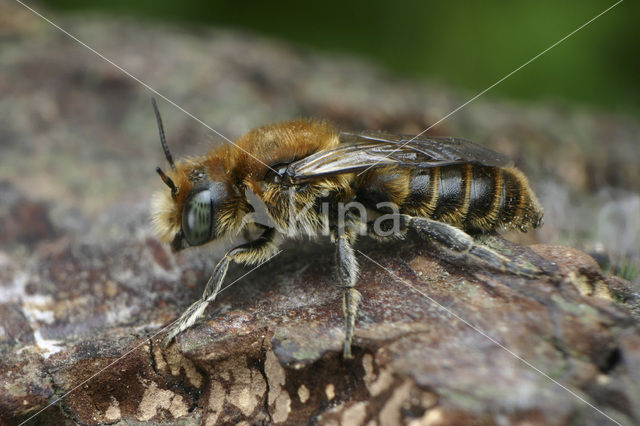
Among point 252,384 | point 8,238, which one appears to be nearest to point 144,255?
point 8,238

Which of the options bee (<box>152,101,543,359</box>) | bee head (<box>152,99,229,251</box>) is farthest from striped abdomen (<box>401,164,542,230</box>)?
bee head (<box>152,99,229,251</box>)

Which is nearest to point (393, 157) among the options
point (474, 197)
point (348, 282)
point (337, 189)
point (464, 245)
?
point (337, 189)

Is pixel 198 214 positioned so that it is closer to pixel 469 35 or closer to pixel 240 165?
pixel 240 165

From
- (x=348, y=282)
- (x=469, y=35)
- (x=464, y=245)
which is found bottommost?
(x=348, y=282)

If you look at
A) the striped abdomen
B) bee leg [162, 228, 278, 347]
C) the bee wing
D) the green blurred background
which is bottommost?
bee leg [162, 228, 278, 347]

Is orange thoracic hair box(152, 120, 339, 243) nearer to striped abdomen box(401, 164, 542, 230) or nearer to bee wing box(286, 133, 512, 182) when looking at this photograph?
bee wing box(286, 133, 512, 182)

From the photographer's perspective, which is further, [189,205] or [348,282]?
[189,205]

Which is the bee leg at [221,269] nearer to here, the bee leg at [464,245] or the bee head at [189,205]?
the bee head at [189,205]

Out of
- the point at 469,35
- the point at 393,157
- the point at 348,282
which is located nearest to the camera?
the point at 348,282

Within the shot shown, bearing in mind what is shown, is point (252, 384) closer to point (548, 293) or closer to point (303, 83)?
point (548, 293)
